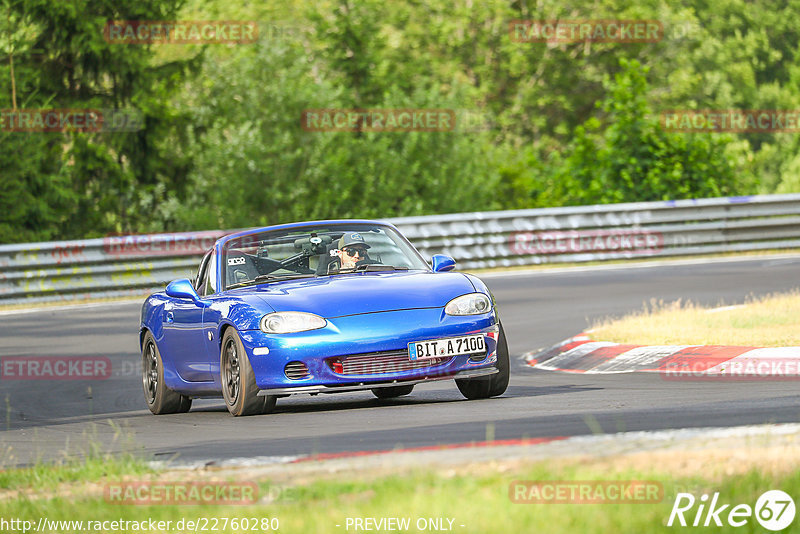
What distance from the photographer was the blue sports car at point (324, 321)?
30.7ft

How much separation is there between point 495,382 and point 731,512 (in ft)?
17.1

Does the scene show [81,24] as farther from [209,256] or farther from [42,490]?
[42,490]

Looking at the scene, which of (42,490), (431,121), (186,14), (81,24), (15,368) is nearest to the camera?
(42,490)

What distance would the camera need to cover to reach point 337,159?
33.4m

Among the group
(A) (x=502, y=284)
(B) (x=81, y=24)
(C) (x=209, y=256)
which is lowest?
(A) (x=502, y=284)

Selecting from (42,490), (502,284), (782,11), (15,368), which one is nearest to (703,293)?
(502,284)

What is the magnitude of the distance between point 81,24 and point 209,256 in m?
23.0

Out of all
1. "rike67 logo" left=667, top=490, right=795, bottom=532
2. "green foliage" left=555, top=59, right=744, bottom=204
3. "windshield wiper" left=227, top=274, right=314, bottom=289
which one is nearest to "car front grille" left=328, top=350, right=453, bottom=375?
"windshield wiper" left=227, top=274, right=314, bottom=289

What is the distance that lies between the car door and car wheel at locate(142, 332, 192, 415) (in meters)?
0.25

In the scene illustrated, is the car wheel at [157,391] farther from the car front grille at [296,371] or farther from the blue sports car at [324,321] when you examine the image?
the car front grille at [296,371]

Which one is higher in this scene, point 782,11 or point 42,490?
point 782,11

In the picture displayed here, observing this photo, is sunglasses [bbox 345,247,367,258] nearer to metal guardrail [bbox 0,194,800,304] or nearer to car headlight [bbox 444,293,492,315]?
car headlight [bbox 444,293,492,315]

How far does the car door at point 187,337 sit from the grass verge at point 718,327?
422 cm

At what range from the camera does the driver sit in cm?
1059
